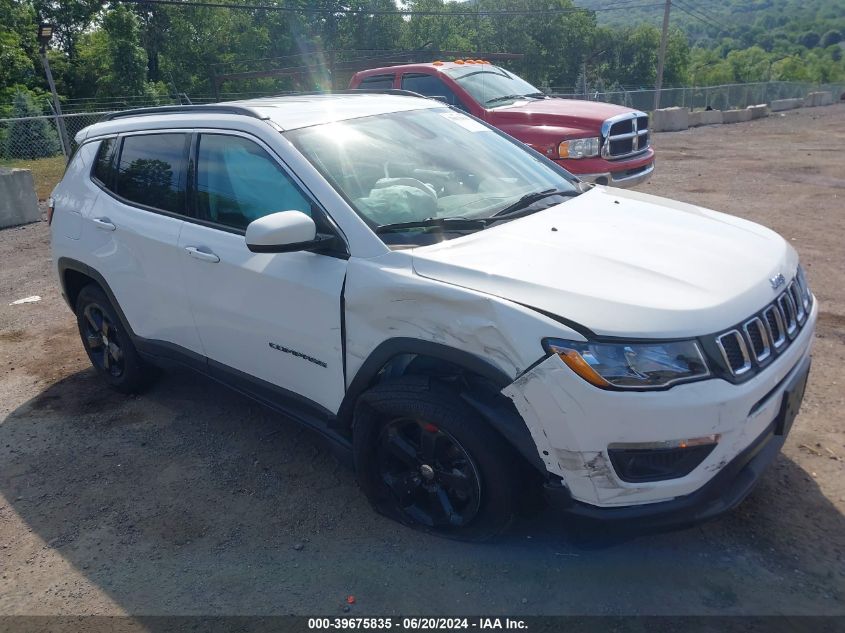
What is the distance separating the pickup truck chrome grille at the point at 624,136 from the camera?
7.92 m

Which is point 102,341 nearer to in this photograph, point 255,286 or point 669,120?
point 255,286

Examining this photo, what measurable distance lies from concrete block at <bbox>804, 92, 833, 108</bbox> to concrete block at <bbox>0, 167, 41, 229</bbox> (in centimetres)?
4394

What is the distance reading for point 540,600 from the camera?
2732mm

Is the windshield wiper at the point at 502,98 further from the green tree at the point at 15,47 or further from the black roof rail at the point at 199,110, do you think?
the green tree at the point at 15,47

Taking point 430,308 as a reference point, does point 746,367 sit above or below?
below

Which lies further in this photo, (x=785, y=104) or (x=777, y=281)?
(x=785, y=104)

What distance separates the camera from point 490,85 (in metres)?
9.39

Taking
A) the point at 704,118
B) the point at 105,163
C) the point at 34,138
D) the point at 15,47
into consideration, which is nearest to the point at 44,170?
the point at 34,138

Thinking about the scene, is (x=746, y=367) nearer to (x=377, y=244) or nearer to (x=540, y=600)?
(x=540, y=600)

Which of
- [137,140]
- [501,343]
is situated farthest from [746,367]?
[137,140]

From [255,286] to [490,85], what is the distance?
6.94m

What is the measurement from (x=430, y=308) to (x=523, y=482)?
78cm

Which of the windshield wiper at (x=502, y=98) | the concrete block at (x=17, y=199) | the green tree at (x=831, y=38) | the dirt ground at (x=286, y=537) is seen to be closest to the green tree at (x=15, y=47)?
the concrete block at (x=17, y=199)

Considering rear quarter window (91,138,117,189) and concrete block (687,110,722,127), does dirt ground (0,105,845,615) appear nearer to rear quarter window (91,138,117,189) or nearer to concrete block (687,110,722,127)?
rear quarter window (91,138,117,189)
